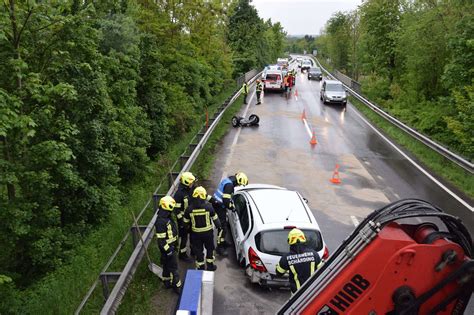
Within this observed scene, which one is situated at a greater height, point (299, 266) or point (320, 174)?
point (299, 266)

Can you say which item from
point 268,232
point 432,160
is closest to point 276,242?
point 268,232

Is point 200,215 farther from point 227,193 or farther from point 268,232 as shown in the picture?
point 227,193

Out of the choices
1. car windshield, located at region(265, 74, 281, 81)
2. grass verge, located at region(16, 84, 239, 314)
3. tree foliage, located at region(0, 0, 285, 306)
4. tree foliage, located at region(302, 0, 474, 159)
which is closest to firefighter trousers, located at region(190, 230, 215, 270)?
grass verge, located at region(16, 84, 239, 314)

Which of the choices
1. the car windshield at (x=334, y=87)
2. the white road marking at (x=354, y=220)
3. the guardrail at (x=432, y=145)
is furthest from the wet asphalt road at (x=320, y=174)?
the car windshield at (x=334, y=87)

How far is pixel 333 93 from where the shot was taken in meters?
31.0

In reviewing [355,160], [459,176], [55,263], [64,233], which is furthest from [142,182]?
[459,176]

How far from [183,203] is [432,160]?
12.1 meters

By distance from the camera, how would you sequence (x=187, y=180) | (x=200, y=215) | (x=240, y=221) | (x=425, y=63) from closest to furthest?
(x=200, y=215) < (x=187, y=180) < (x=240, y=221) < (x=425, y=63)

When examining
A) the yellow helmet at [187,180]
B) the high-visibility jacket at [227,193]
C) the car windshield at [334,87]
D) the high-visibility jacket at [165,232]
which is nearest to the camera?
the high-visibility jacket at [165,232]

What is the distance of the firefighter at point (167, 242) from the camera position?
762 cm

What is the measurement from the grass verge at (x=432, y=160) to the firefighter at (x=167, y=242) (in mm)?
9969

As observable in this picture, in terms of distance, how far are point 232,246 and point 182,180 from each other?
2.14m

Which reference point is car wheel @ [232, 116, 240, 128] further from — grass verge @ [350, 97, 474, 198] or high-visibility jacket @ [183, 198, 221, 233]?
high-visibility jacket @ [183, 198, 221, 233]

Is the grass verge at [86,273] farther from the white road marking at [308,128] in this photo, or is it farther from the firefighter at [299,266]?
the white road marking at [308,128]
